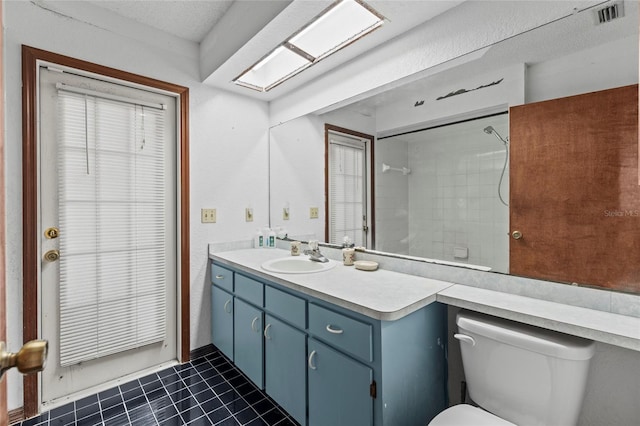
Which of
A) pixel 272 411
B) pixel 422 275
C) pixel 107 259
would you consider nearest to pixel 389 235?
pixel 422 275

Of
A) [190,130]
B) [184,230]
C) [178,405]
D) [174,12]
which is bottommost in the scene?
[178,405]

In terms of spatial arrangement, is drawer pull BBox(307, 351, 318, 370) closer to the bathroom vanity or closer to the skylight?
the bathroom vanity

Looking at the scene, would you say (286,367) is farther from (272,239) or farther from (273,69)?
(273,69)

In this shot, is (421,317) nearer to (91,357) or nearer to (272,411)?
(272,411)

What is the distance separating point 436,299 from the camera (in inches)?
51.8

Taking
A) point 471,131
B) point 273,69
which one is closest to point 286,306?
point 471,131

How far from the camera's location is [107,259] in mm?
1959

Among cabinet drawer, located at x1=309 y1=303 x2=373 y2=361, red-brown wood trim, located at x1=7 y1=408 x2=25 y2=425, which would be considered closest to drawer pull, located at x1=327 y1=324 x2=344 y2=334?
cabinet drawer, located at x1=309 y1=303 x2=373 y2=361

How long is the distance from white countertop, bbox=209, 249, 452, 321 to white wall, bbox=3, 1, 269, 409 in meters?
0.66

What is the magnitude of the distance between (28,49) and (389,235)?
226cm

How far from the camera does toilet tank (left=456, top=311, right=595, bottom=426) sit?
102cm

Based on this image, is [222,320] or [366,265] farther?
[222,320]

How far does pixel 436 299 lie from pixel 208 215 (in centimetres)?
175

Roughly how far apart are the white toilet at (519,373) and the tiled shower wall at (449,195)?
0.33 meters
